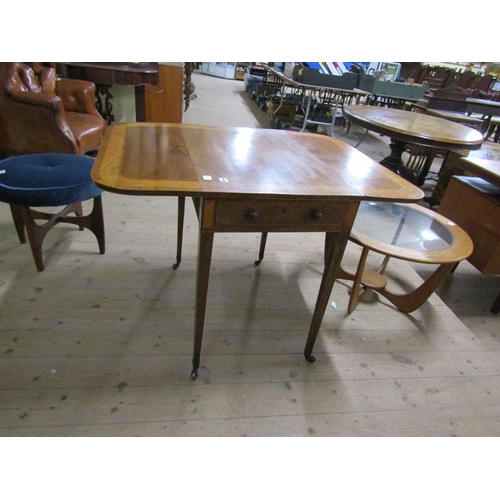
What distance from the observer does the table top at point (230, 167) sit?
3.10 ft

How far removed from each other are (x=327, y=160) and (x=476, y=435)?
119cm

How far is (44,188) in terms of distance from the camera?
1.45 m

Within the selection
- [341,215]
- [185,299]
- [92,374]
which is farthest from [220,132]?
[92,374]

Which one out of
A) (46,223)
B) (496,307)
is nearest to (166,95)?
(46,223)

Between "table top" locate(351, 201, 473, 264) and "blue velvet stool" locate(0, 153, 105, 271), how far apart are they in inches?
51.1

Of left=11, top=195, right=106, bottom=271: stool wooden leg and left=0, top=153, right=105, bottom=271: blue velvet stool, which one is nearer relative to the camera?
left=0, top=153, right=105, bottom=271: blue velvet stool

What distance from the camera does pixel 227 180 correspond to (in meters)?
1.01

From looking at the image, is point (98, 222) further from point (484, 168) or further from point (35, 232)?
point (484, 168)

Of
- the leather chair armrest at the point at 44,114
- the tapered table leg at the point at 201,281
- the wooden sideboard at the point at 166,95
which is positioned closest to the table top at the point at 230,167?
the tapered table leg at the point at 201,281

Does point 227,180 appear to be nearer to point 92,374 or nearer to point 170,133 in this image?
point 170,133

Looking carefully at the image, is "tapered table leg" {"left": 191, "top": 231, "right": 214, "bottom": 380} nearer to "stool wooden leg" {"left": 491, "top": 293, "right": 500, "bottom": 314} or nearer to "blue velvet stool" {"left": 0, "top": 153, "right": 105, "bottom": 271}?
"blue velvet stool" {"left": 0, "top": 153, "right": 105, "bottom": 271}

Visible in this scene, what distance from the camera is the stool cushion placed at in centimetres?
144

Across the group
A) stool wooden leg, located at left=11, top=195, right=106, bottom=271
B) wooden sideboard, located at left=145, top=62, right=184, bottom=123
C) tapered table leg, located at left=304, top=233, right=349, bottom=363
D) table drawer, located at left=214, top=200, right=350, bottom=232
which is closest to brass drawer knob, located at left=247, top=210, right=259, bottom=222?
table drawer, located at left=214, top=200, right=350, bottom=232

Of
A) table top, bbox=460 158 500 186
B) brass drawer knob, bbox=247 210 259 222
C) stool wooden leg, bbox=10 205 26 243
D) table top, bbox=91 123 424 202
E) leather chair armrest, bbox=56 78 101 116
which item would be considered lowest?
stool wooden leg, bbox=10 205 26 243
